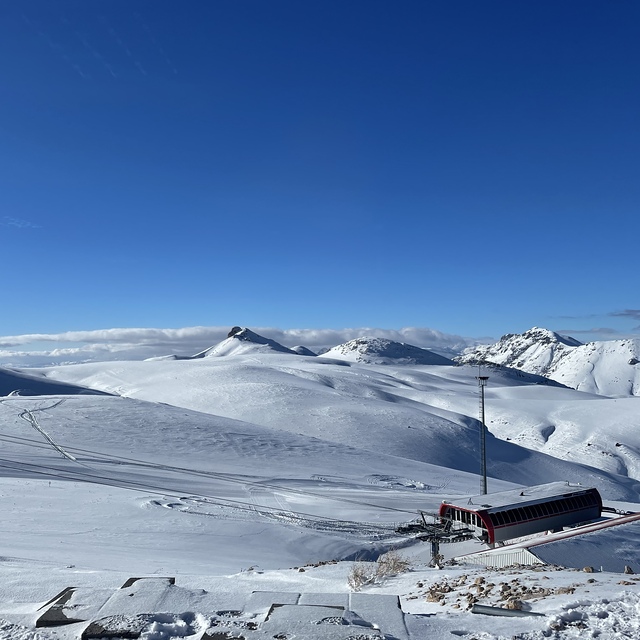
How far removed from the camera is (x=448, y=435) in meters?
64.8

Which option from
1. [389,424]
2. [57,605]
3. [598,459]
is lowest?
[598,459]

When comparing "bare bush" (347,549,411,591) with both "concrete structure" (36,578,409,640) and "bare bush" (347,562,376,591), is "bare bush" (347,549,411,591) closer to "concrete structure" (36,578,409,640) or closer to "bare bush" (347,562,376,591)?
"bare bush" (347,562,376,591)

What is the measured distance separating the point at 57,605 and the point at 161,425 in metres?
40.3

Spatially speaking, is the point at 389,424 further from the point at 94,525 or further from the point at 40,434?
the point at 94,525

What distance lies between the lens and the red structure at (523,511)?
24.0 metres

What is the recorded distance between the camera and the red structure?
23984mm

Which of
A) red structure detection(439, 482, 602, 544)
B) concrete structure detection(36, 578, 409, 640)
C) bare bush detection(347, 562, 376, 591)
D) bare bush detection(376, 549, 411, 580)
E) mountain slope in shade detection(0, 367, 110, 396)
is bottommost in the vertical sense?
red structure detection(439, 482, 602, 544)

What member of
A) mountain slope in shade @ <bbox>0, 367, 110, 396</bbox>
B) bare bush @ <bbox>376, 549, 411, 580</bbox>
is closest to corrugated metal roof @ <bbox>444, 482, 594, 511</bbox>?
bare bush @ <bbox>376, 549, 411, 580</bbox>

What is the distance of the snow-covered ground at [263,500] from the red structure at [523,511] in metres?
1.56

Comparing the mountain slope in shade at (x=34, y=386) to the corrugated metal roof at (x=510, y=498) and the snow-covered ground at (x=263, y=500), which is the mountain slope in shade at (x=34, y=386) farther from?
the corrugated metal roof at (x=510, y=498)

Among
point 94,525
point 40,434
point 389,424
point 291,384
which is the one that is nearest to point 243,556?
point 94,525

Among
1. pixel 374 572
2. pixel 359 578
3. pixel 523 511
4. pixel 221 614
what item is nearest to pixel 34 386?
pixel 523 511

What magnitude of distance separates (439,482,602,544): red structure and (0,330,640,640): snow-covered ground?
1560 mm

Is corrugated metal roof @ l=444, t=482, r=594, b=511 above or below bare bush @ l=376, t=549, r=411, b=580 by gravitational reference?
below
